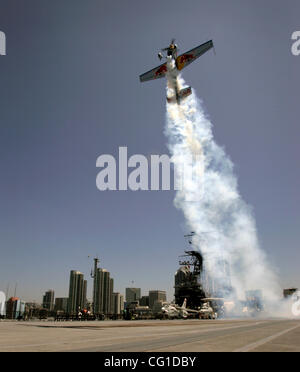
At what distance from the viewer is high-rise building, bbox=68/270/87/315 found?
147000 mm

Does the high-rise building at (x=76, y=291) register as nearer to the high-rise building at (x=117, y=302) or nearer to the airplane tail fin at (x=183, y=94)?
the high-rise building at (x=117, y=302)

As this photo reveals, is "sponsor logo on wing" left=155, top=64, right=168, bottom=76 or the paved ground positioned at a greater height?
"sponsor logo on wing" left=155, top=64, right=168, bottom=76

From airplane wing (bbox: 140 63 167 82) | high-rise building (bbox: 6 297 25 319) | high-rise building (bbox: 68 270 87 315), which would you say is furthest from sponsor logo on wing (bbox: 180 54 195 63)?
high-rise building (bbox: 68 270 87 315)

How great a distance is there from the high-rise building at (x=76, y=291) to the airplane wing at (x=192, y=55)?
131m

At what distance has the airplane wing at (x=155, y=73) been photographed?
52.2m

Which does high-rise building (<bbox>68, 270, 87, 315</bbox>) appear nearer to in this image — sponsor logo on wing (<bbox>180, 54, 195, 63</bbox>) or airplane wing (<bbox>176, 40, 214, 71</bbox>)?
airplane wing (<bbox>176, 40, 214, 71</bbox>)

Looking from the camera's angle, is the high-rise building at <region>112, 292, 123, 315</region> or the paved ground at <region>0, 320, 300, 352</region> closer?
the paved ground at <region>0, 320, 300, 352</region>

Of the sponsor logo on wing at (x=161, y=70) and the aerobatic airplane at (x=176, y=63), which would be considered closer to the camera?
the aerobatic airplane at (x=176, y=63)

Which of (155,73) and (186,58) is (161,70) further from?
(186,58)

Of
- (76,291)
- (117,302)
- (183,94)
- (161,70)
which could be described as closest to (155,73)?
(161,70)

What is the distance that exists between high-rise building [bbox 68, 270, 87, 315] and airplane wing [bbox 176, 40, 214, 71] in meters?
131

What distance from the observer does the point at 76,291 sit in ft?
489

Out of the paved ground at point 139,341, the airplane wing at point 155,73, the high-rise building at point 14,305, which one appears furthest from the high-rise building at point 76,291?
the paved ground at point 139,341
